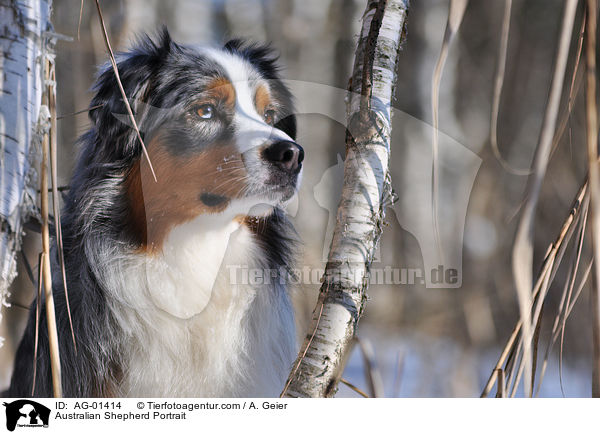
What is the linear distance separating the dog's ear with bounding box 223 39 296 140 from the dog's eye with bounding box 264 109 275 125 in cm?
2

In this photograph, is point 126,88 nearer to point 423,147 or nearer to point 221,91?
point 221,91

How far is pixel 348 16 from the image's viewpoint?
52.9 inches

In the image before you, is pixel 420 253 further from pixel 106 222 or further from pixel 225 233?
pixel 106 222

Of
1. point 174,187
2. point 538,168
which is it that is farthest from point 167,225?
point 538,168

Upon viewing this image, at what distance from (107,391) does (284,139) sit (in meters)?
0.68

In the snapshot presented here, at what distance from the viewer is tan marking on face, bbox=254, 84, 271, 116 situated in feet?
4.12

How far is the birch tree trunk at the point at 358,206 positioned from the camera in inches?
40.2

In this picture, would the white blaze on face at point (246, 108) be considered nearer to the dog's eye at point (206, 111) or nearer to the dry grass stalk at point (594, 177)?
the dog's eye at point (206, 111)

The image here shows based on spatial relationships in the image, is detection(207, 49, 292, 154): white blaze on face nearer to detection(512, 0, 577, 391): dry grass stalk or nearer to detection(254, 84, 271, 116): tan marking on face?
detection(254, 84, 271, 116): tan marking on face

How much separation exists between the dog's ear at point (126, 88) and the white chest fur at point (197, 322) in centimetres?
26

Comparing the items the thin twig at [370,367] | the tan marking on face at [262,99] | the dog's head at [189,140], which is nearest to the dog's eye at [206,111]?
the dog's head at [189,140]

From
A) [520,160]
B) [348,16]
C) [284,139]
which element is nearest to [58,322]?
[284,139]
